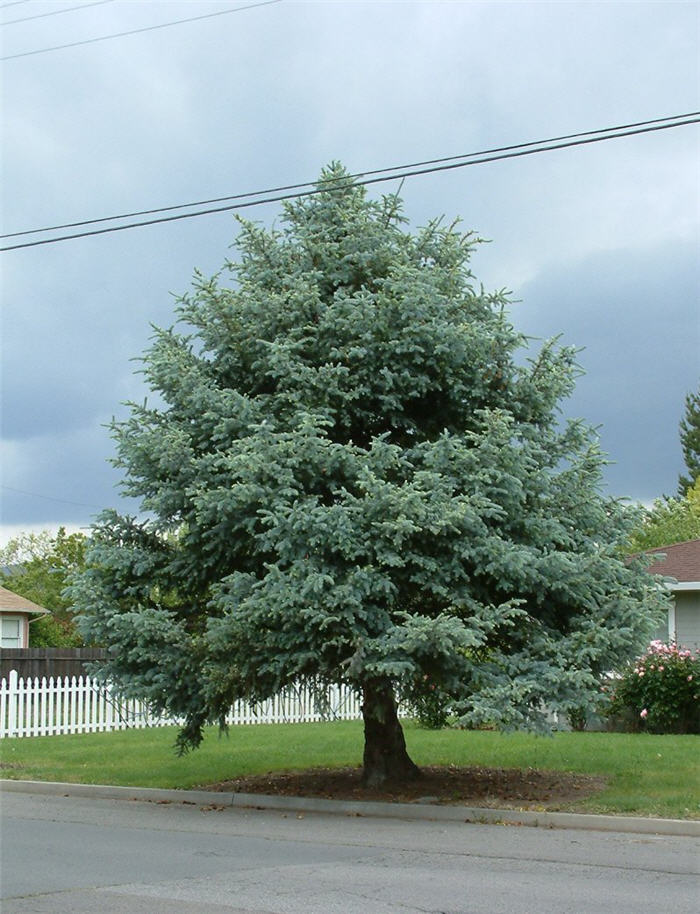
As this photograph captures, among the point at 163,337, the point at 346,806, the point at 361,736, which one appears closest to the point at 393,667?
the point at 346,806

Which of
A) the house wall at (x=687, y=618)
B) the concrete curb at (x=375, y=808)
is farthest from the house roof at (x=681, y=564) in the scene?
the concrete curb at (x=375, y=808)

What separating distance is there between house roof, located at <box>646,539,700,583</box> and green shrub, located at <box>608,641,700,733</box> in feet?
7.28

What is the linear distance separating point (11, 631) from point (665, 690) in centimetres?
2931

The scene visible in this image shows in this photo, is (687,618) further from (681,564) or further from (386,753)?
(386,753)

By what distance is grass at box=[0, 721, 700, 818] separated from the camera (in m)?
13.2

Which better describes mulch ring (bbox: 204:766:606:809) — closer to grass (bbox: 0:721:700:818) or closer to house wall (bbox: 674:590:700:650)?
grass (bbox: 0:721:700:818)

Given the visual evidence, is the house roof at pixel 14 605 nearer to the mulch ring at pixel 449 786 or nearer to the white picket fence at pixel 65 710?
the white picket fence at pixel 65 710

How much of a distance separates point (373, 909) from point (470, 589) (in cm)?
577

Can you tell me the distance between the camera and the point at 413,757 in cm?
1698

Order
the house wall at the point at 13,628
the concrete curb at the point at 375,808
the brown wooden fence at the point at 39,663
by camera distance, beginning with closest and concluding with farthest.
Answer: the concrete curb at the point at 375,808, the brown wooden fence at the point at 39,663, the house wall at the point at 13,628

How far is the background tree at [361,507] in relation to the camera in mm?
12469

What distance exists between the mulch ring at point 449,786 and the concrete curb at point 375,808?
38cm

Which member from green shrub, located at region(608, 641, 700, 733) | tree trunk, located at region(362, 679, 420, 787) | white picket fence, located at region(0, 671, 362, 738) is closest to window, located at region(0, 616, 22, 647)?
white picket fence, located at region(0, 671, 362, 738)

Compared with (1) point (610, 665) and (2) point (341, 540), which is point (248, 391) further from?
(1) point (610, 665)
